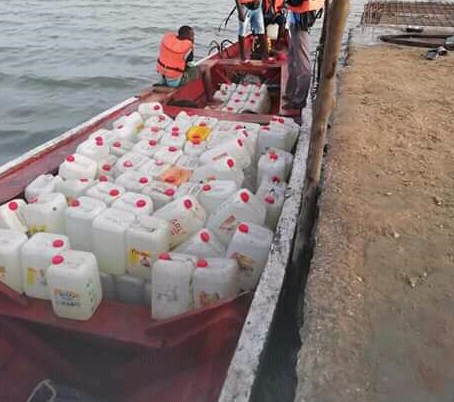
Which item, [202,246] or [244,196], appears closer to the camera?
[202,246]

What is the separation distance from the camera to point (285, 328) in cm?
361

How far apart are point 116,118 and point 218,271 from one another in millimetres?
3020

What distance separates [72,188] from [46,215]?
1.30 ft

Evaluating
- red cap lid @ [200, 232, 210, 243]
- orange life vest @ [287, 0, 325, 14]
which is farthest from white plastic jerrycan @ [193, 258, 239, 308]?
orange life vest @ [287, 0, 325, 14]

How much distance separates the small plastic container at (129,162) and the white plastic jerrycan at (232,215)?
96cm

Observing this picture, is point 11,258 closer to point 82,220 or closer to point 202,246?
point 82,220

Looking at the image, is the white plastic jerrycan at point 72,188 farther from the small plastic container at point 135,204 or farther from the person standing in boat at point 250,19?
the person standing in boat at point 250,19

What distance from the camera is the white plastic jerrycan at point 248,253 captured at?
322cm

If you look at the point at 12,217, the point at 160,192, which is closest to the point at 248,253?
the point at 160,192

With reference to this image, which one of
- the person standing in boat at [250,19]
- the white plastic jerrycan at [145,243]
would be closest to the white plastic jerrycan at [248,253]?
the white plastic jerrycan at [145,243]

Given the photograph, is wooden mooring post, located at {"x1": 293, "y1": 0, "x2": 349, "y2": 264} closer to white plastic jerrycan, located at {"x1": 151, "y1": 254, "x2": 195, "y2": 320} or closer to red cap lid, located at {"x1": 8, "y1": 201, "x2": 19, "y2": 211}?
white plastic jerrycan, located at {"x1": 151, "y1": 254, "x2": 195, "y2": 320}

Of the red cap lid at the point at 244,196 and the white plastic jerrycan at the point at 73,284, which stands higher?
the red cap lid at the point at 244,196

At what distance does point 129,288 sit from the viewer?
3.39 metres

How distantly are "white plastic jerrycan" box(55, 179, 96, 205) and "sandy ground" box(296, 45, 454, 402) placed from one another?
1806mm
